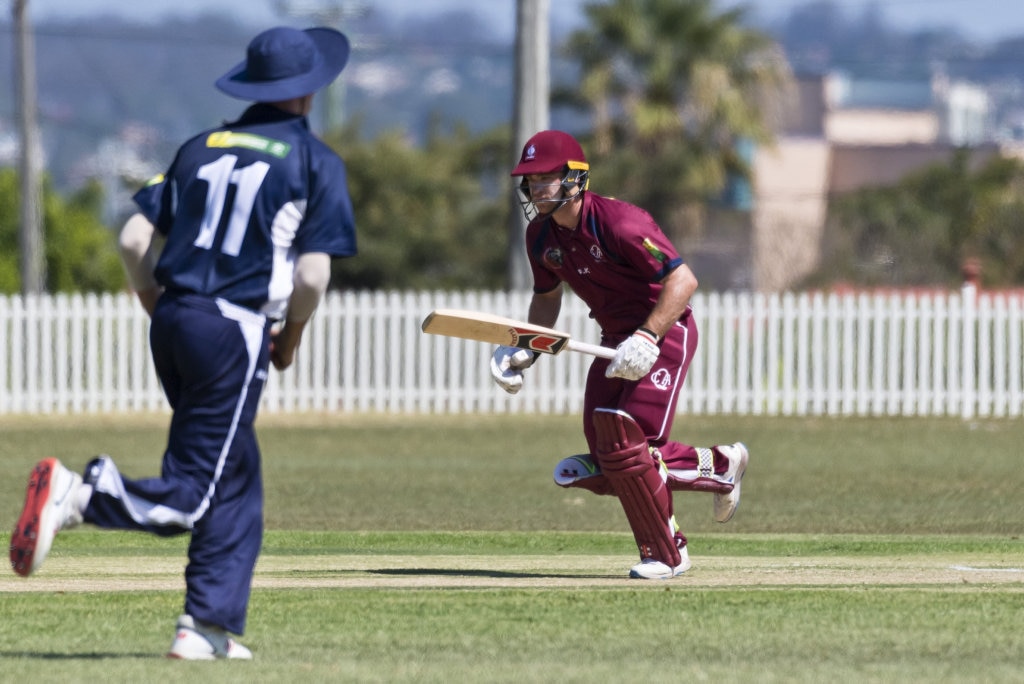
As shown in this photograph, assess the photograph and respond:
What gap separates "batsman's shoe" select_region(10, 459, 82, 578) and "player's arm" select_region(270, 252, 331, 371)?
→ 0.74 meters

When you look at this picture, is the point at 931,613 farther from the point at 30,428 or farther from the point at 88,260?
the point at 88,260

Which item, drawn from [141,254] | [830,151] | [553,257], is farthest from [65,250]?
[830,151]

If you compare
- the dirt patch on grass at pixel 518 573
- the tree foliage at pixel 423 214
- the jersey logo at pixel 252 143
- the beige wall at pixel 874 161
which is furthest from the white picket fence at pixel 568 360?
the beige wall at pixel 874 161

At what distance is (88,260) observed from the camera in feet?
117

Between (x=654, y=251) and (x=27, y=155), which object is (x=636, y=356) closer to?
(x=654, y=251)

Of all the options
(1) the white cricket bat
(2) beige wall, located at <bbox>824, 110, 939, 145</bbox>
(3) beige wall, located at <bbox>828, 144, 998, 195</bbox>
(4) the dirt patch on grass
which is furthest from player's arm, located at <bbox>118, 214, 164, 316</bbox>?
(2) beige wall, located at <bbox>824, 110, 939, 145</bbox>

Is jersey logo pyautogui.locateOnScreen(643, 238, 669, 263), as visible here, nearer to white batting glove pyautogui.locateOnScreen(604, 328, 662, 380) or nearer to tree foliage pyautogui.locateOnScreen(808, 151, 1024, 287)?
white batting glove pyautogui.locateOnScreen(604, 328, 662, 380)

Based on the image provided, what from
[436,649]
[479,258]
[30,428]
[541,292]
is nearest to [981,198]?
[479,258]

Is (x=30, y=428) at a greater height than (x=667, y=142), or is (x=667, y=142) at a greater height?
(x=667, y=142)

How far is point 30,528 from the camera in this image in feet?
18.7

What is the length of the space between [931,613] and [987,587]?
919 millimetres

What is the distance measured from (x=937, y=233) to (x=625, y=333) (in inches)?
A: 1372

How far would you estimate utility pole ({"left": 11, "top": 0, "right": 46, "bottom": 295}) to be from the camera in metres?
29.4

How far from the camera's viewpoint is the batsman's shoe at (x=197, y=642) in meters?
5.93
